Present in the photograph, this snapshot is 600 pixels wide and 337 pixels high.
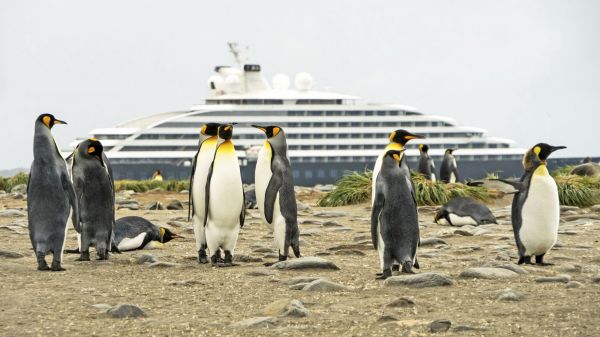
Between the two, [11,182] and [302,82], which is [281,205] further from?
[302,82]

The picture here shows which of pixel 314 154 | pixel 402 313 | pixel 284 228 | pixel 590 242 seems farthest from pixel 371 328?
pixel 314 154

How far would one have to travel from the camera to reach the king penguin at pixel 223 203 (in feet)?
24.0

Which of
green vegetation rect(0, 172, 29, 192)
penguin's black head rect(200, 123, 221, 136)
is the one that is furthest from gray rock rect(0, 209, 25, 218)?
green vegetation rect(0, 172, 29, 192)

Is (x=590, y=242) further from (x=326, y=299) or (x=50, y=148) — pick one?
(x=50, y=148)

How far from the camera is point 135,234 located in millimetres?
8430

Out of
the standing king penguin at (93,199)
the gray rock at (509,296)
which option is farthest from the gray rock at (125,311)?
the standing king penguin at (93,199)

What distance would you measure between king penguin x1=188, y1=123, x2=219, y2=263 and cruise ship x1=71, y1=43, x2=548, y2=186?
2050 inches

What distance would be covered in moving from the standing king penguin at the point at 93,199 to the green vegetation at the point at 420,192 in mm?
7469

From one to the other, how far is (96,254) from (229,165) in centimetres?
147

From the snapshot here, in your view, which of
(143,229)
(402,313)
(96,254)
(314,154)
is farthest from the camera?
(314,154)

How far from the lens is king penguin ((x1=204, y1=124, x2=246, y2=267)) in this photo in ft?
24.0

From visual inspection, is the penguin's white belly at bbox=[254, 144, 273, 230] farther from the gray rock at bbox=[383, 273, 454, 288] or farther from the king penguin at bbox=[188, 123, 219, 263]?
the gray rock at bbox=[383, 273, 454, 288]

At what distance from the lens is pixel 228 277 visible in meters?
6.46

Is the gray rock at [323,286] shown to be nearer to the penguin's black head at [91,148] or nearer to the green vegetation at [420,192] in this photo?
the penguin's black head at [91,148]
